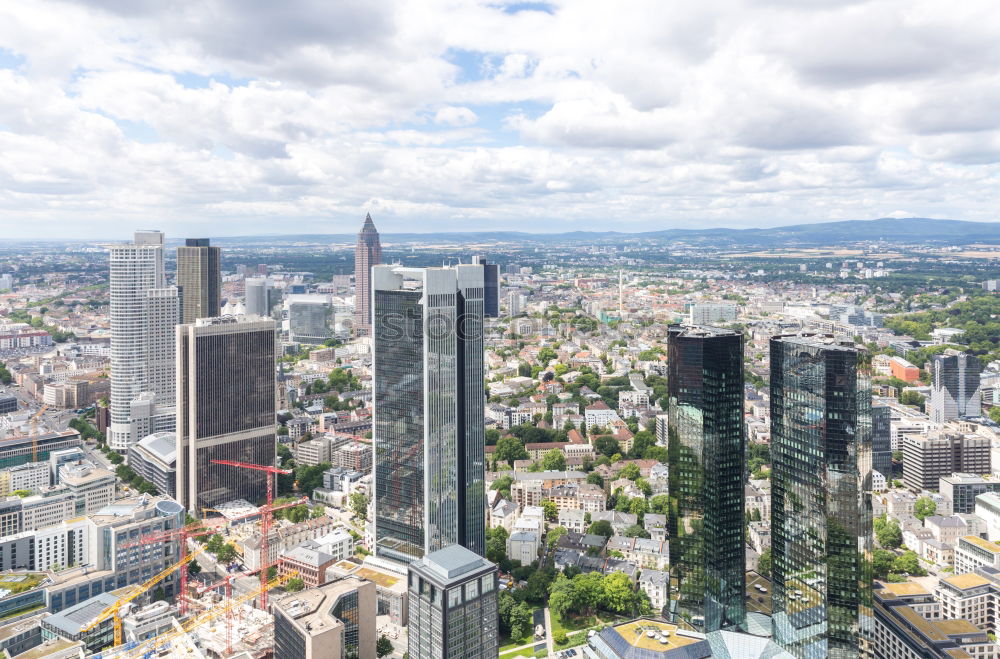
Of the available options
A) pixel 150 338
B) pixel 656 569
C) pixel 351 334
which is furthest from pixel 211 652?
pixel 351 334

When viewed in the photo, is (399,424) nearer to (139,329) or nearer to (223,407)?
(223,407)

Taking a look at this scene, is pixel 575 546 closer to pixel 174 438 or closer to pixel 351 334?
pixel 174 438

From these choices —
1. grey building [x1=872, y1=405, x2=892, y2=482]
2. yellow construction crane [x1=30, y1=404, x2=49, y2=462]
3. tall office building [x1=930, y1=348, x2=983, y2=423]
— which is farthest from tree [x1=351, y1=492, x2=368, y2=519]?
tall office building [x1=930, y1=348, x2=983, y2=423]

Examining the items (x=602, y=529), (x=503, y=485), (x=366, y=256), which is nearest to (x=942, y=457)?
(x=602, y=529)

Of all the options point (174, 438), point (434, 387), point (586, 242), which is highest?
point (586, 242)

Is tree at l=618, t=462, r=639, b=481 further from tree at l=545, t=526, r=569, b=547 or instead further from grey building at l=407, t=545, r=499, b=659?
grey building at l=407, t=545, r=499, b=659
